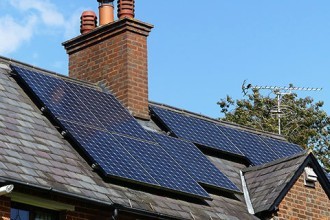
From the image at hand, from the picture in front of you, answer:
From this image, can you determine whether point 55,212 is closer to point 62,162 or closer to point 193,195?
point 62,162

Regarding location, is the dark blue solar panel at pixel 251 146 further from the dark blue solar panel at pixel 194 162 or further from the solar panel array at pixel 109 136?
the solar panel array at pixel 109 136

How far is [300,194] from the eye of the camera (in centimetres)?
2736

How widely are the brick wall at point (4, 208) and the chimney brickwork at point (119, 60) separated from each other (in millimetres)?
7388

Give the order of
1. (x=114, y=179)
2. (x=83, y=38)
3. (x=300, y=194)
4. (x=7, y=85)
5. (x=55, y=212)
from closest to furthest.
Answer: (x=55, y=212) < (x=114, y=179) < (x=7, y=85) < (x=300, y=194) < (x=83, y=38)

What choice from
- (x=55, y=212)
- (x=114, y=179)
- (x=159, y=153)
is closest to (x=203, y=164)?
(x=159, y=153)

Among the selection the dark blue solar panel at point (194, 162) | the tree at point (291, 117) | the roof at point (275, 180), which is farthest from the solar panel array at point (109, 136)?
the tree at point (291, 117)

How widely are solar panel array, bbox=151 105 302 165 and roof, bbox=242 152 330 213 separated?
1097 mm

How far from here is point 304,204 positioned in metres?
27.4

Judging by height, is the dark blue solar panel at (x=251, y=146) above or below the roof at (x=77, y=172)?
above

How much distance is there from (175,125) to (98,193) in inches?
242

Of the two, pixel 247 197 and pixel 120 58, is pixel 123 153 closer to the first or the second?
pixel 247 197

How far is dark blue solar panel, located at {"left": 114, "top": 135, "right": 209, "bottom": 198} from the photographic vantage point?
25000 mm

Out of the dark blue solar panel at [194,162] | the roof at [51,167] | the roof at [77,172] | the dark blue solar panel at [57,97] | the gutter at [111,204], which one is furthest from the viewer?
the dark blue solar panel at [194,162]

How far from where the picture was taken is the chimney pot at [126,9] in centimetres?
2967
